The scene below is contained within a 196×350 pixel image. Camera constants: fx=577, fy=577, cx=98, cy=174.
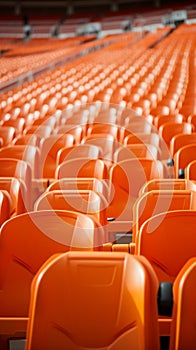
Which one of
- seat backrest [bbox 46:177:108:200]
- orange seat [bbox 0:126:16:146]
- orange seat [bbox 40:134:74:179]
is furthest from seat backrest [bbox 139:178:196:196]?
orange seat [bbox 0:126:16:146]

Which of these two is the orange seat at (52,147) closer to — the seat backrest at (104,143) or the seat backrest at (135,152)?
the seat backrest at (104,143)

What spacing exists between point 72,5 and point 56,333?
1340 inches

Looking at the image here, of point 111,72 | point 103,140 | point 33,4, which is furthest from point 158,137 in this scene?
point 33,4

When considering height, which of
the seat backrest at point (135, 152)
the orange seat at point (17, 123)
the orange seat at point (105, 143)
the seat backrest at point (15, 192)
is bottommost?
the seat backrest at point (15, 192)

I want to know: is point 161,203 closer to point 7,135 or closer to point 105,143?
point 105,143

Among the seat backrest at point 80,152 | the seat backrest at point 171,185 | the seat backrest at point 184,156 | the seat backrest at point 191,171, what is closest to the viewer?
the seat backrest at point 171,185

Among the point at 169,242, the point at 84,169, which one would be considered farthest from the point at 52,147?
the point at 169,242

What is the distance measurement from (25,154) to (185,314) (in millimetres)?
3374

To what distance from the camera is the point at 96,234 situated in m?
2.88

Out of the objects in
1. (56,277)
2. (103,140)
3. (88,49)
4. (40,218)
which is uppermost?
(88,49)

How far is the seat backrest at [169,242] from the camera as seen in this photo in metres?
2.86

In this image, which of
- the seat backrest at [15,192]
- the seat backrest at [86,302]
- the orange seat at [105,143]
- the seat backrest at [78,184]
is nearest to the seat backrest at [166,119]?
the orange seat at [105,143]

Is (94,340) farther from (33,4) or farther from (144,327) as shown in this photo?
(33,4)

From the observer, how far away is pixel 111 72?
1321cm
